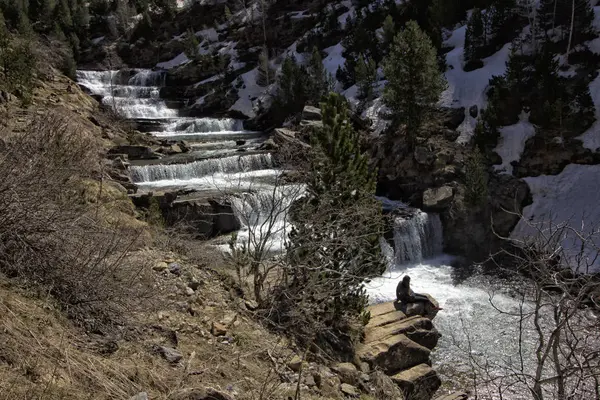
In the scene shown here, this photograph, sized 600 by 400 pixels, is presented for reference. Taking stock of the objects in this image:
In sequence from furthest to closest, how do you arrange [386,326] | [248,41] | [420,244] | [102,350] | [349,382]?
[248,41] → [420,244] → [386,326] → [349,382] → [102,350]

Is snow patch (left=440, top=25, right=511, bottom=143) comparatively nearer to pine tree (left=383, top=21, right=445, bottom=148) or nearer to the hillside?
the hillside

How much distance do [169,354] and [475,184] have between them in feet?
56.4

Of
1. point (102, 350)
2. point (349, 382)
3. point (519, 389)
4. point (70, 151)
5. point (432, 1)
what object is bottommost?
point (519, 389)

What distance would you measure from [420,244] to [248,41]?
39072 millimetres

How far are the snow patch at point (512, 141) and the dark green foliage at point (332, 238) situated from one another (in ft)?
42.5

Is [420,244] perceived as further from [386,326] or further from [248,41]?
[248,41]

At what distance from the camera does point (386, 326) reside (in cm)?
1145

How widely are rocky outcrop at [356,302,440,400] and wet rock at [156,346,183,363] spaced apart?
549 cm

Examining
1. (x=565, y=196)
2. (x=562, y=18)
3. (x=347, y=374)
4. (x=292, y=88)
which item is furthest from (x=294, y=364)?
(x=562, y=18)

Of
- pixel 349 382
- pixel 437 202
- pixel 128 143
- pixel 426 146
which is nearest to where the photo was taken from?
pixel 349 382

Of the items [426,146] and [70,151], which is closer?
[70,151]

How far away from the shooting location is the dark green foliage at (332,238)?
27.0 feet

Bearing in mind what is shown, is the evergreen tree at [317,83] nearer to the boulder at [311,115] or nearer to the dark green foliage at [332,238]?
the boulder at [311,115]

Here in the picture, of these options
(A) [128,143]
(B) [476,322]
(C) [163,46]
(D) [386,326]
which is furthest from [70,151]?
(C) [163,46]
